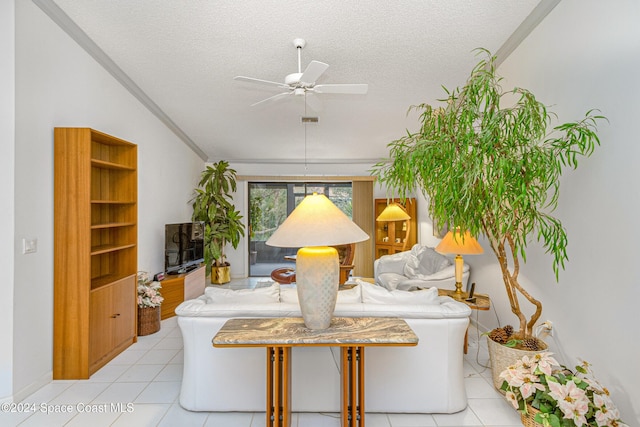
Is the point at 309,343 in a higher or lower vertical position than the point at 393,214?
lower

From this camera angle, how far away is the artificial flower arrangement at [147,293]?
357 centimetres

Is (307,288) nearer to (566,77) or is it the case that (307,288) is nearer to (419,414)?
(419,414)

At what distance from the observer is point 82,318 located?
2.60 m

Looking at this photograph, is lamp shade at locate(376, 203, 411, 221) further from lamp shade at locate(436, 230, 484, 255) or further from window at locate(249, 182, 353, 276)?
lamp shade at locate(436, 230, 484, 255)

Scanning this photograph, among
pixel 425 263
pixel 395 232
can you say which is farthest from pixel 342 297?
pixel 395 232

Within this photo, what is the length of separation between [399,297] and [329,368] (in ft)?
2.15

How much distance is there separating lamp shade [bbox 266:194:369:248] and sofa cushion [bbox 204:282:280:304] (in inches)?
23.3

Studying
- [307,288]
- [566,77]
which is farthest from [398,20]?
[307,288]

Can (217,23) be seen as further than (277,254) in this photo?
Result: No

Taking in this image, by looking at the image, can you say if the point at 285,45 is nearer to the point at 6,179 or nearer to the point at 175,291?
the point at 6,179

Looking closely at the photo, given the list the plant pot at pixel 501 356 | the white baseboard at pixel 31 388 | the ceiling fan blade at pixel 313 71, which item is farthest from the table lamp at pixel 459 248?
the white baseboard at pixel 31 388

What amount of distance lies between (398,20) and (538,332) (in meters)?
2.55

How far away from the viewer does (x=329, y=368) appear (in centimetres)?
219

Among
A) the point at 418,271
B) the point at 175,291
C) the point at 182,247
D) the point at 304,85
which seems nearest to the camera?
the point at 304,85
